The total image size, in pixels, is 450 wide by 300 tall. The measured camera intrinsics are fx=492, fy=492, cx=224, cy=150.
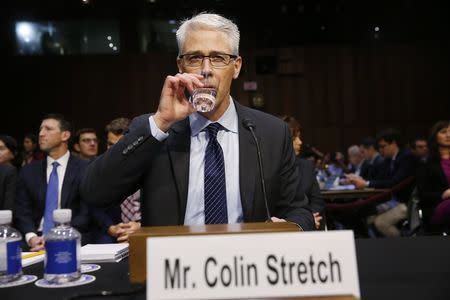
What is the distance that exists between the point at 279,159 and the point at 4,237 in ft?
2.84

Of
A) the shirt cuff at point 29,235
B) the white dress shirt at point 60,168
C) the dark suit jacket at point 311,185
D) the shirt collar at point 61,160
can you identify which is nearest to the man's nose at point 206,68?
the dark suit jacket at point 311,185

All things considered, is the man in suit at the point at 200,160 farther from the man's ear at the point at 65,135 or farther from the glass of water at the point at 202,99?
the man's ear at the point at 65,135

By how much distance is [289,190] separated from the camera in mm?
1679

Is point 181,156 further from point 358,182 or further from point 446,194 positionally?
point 358,182

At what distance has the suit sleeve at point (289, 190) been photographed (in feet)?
5.42

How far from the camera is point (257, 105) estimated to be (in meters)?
10.1

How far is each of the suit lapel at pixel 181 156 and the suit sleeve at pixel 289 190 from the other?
1.11ft

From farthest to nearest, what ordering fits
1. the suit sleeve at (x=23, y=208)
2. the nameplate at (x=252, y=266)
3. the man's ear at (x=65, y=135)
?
the man's ear at (x=65, y=135), the suit sleeve at (x=23, y=208), the nameplate at (x=252, y=266)

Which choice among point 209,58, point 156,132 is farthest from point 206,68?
point 156,132

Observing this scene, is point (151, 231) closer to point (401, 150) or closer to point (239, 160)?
point (239, 160)

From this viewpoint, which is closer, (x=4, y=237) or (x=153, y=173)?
(x=4, y=237)

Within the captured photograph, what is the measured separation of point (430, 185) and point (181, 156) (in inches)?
128

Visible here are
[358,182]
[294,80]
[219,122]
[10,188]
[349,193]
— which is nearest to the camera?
[219,122]

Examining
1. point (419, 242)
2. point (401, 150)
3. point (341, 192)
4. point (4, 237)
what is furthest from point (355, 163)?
point (4, 237)
